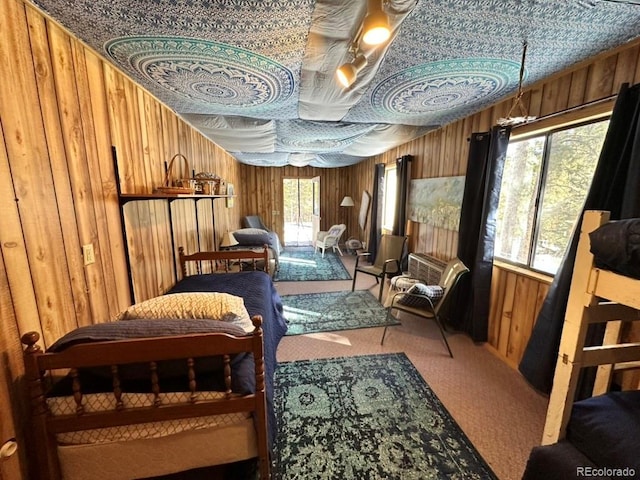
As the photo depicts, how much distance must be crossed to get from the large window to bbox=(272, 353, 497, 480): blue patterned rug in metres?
1.46

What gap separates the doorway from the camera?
7344 mm

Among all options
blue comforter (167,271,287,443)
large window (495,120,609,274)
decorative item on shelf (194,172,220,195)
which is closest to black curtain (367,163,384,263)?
large window (495,120,609,274)

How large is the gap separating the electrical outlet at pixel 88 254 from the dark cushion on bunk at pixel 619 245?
7.33ft

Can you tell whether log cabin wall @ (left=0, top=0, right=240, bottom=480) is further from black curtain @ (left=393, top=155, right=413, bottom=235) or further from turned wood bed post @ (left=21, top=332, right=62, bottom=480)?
black curtain @ (left=393, top=155, right=413, bottom=235)

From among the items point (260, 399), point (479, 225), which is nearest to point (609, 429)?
point (260, 399)

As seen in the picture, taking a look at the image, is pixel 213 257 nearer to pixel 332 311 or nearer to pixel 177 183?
pixel 177 183

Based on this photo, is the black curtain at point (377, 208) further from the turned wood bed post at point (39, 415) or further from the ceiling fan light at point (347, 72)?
the turned wood bed post at point (39, 415)

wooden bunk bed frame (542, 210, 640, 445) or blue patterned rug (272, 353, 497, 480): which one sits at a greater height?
wooden bunk bed frame (542, 210, 640, 445)

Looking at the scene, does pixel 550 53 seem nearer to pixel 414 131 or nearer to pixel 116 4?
pixel 414 131

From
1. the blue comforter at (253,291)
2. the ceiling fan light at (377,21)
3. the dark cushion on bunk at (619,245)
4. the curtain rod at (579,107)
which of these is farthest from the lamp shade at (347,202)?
the dark cushion on bunk at (619,245)

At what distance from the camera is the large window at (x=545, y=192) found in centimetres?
189

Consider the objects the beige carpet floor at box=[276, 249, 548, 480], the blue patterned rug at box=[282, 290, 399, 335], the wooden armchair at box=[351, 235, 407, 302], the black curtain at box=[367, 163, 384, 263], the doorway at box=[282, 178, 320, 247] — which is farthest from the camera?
the doorway at box=[282, 178, 320, 247]

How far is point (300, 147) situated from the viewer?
4.22 meters

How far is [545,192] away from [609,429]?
1.81 metres
